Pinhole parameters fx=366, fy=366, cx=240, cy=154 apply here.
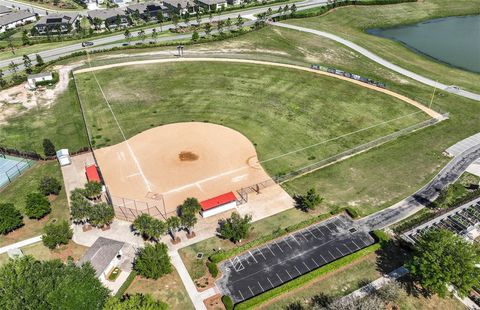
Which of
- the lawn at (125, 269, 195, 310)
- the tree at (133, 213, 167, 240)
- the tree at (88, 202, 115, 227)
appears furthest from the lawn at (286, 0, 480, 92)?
the tree at (88, 202, 115, 227)

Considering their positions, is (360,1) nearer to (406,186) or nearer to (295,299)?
(406,186)

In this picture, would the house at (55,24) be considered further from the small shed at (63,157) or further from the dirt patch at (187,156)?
the dirt patch at (187,156)

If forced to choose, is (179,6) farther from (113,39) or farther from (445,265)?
(445,265)

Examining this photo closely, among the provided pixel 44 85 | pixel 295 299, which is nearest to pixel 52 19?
pixel 44 85

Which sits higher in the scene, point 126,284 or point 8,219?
point 8,219

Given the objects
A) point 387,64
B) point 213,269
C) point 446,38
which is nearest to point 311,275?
point 213,269

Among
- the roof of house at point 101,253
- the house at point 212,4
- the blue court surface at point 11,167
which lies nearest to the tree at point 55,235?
the roof of house at point 101,253
